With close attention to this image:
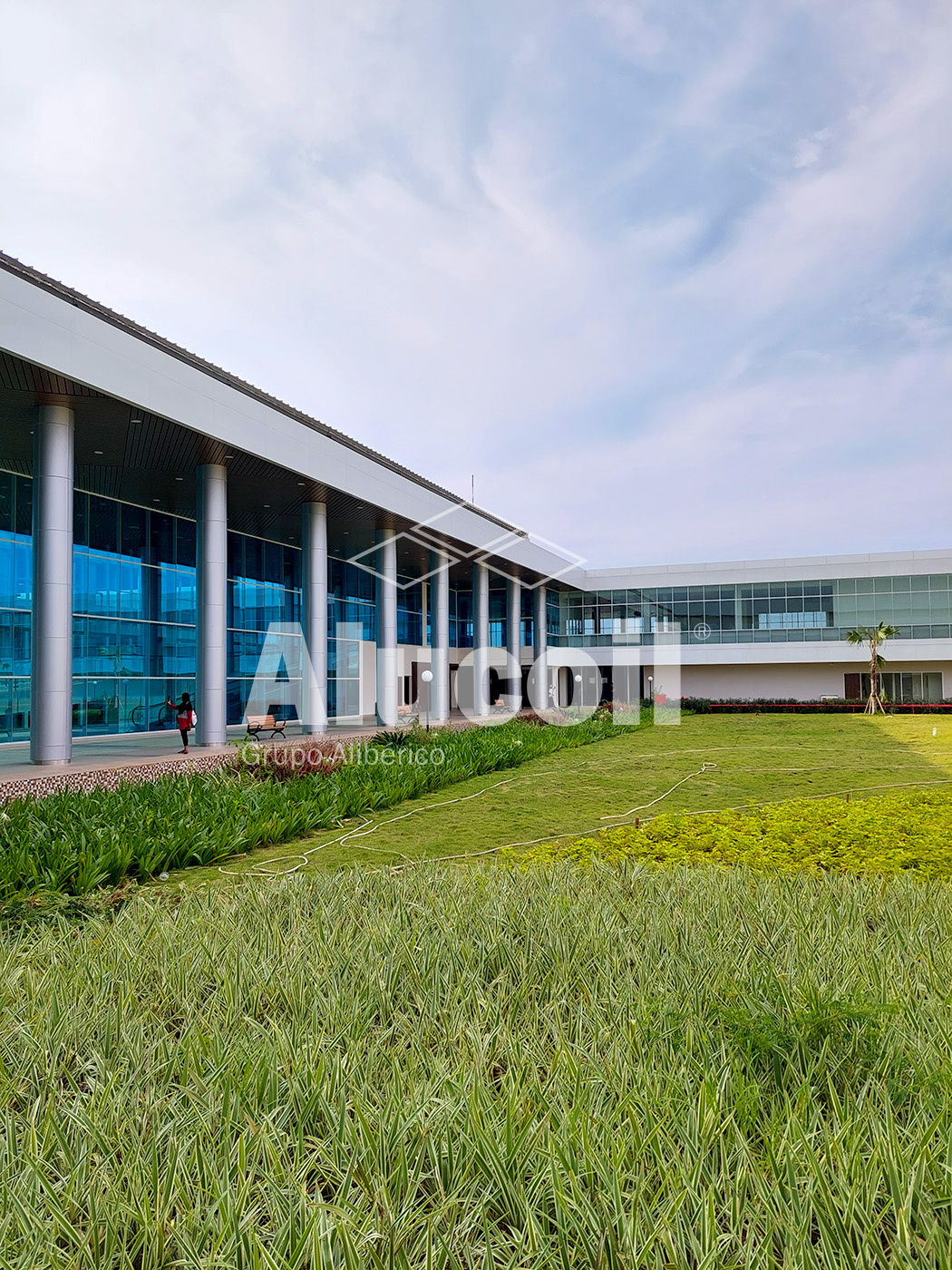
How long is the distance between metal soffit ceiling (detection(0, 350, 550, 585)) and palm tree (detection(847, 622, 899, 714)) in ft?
96.1

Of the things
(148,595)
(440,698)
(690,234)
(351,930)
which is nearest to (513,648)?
(440,698)

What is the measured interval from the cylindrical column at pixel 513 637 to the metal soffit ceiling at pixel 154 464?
11.7 meters

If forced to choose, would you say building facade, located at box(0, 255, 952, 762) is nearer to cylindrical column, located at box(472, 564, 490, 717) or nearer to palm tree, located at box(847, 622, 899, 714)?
cylindrical column, located at box(472, 564, 490, 717)

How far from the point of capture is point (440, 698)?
30062mm

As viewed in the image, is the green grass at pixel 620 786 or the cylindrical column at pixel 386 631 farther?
the cylindrical column at pixel 386 631

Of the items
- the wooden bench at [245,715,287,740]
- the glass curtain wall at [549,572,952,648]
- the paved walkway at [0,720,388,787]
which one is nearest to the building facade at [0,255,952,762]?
the glass curtain wall at [549,572,952,648]

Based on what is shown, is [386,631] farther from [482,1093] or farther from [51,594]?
[482,1093]

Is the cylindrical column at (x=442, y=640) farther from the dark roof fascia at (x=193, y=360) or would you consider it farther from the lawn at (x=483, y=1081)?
the lawn at (x=483, y=1081)

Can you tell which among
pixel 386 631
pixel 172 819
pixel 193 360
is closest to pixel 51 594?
pixel 193 360

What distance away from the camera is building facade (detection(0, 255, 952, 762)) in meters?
14.8

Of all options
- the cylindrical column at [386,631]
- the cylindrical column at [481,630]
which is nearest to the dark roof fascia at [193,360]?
the cylindrical column at [386,631]

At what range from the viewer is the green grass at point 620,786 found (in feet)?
33.3

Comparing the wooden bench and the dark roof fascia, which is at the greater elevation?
the dark roof fascia

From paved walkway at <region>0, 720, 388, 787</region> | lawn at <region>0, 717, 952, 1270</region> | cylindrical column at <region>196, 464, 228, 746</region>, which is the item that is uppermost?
cylindrical column at <region>196, 464, 228, 746</region>
